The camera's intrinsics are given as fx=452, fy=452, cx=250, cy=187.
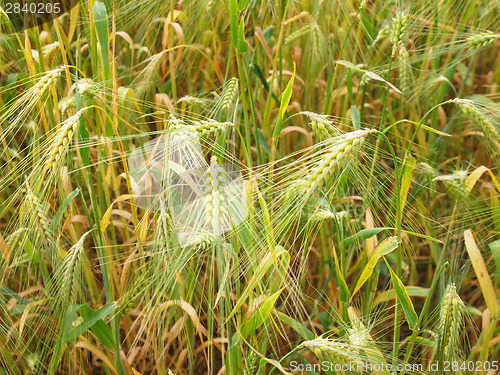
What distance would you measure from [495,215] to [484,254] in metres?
0.21

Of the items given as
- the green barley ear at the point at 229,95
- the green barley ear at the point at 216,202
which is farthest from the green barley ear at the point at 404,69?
the green barley ear at the point at 216,202

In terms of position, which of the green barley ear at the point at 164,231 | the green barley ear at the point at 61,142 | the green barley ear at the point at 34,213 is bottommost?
the green barley ear at the point at 164,231

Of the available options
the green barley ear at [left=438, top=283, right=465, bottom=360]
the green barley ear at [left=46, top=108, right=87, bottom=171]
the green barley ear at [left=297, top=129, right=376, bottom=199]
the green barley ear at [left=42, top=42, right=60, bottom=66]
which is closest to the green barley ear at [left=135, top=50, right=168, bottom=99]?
the green barley ear at [left=42, top=42, right=60, bottom=66]

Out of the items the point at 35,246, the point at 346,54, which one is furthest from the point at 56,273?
the point at 346,54

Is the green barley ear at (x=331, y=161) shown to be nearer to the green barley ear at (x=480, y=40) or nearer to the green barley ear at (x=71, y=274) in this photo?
the green barley ear at (x=71, y=274)

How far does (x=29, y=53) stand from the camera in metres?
1.12

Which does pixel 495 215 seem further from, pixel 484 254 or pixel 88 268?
pixel 88 268

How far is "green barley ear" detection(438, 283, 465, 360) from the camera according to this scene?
93cm

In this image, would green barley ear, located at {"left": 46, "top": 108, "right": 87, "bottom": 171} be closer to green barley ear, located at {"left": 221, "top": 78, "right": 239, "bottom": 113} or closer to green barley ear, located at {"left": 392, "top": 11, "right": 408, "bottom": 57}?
green barley ear, located at {"left": 221, "top": 78, "right": 239, "bottom": 113}

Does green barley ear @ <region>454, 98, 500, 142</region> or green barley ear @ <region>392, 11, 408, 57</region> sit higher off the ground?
green barley ear @ <region>392, 11, 408, 57</region>

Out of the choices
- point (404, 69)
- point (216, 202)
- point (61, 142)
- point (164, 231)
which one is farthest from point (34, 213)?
point (404, 69)

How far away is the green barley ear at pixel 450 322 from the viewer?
0.93 metres

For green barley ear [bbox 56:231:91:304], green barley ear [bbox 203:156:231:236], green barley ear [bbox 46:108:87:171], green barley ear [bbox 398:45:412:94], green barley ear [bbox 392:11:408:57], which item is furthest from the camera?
green barley ear [bbox 398:45:412:94]

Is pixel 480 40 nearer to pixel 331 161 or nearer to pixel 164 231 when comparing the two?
pixel 331 161
